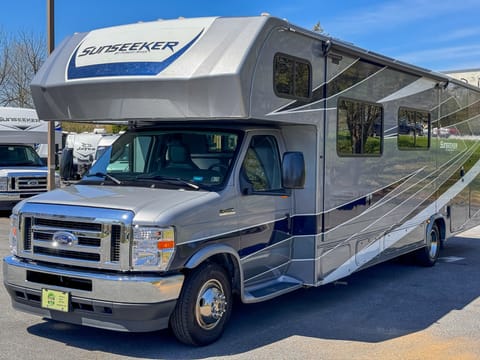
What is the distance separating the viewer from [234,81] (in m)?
5.43

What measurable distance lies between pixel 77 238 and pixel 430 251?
6361mm

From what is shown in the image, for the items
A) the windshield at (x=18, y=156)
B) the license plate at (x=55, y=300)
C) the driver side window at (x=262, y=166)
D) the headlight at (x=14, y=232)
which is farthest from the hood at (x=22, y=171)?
the license plate at (x=55, y=300)

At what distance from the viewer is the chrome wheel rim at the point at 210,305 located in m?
5.53

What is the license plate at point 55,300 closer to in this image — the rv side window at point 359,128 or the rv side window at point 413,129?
the rv side window at point 359,128

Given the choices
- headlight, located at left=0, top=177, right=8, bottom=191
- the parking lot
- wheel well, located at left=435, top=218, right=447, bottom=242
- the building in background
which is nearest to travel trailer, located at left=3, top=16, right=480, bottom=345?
the parking lot

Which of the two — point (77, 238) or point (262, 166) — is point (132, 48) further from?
point (77, 238)

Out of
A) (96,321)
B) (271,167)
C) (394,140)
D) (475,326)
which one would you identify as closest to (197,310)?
(96,321)

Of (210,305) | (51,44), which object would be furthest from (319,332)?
(51,44)

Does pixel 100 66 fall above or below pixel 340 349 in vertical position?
above

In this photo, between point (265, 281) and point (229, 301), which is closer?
point (229, 301)

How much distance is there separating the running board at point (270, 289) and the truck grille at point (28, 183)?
10.1m

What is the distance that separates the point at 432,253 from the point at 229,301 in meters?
5.16

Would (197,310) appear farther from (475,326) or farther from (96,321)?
(475,326)

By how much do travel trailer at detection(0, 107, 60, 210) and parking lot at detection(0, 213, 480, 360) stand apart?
305 inches
